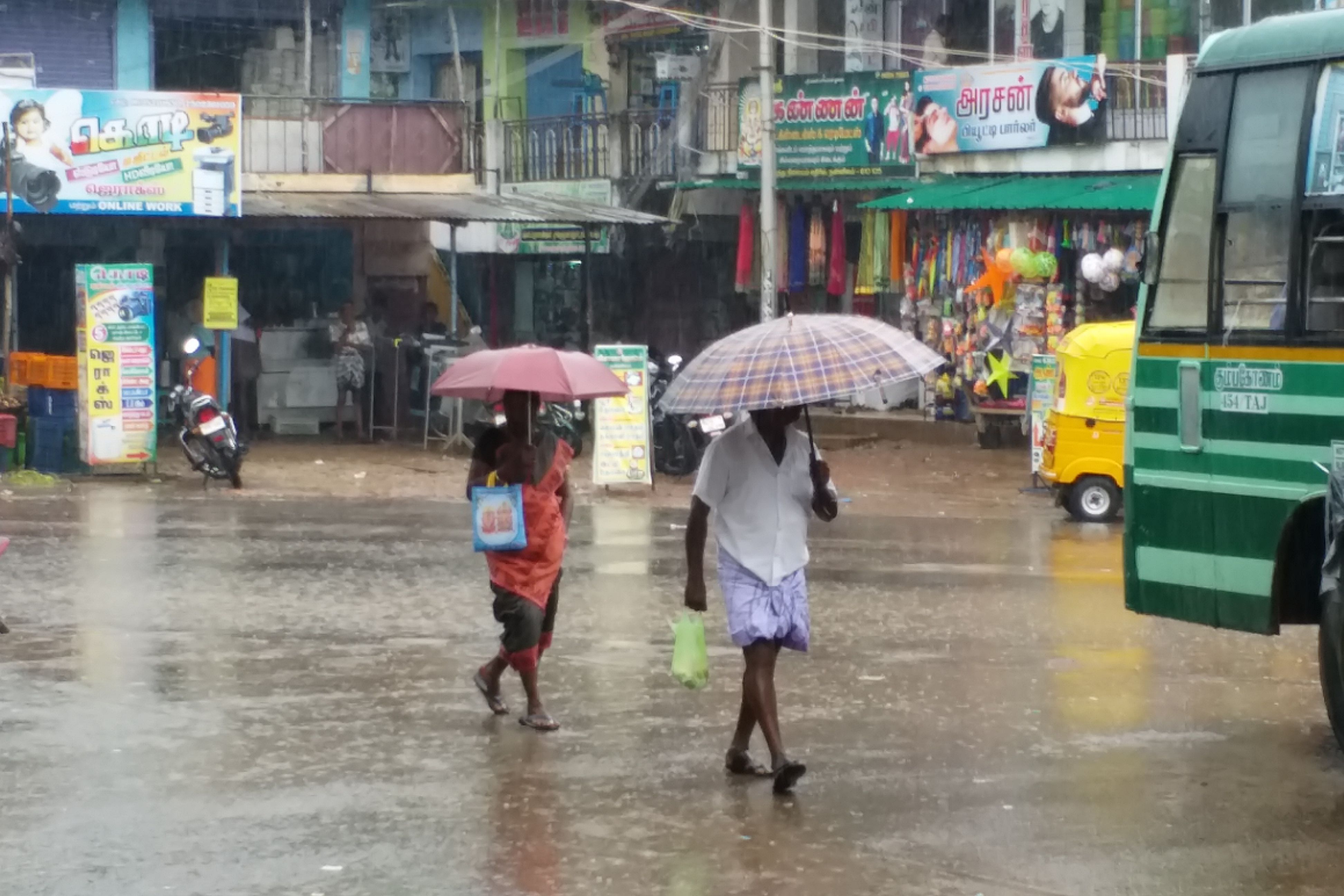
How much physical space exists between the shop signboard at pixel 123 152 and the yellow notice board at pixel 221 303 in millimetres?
1368

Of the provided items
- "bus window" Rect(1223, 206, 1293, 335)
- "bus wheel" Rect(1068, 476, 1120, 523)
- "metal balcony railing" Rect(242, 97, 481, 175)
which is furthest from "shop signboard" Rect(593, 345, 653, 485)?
"bus window" Rect(1223, 206, 1293, 335)

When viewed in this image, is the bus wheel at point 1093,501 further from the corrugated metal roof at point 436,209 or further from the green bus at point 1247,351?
the green bus at point 1247,351

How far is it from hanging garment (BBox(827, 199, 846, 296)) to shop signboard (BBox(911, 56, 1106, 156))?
183cm

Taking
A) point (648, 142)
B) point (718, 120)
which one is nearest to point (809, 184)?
point (718, 120)

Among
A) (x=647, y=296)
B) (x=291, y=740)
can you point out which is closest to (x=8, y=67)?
(x=647, y=296)

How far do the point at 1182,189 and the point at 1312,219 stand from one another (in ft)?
2.55

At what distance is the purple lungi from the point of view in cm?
743

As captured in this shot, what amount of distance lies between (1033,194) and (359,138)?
921 cm

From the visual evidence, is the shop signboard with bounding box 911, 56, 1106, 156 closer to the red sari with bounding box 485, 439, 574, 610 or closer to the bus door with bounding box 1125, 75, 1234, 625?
the bus door with bounding box 1125, 75, 1234, 625

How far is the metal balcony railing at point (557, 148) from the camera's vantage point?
3045cm

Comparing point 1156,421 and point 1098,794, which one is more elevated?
point 1156,421

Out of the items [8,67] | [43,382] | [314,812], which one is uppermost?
[8,67]

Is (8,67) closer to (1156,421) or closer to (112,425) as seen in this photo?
(112,425)

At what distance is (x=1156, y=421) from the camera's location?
343 inches
